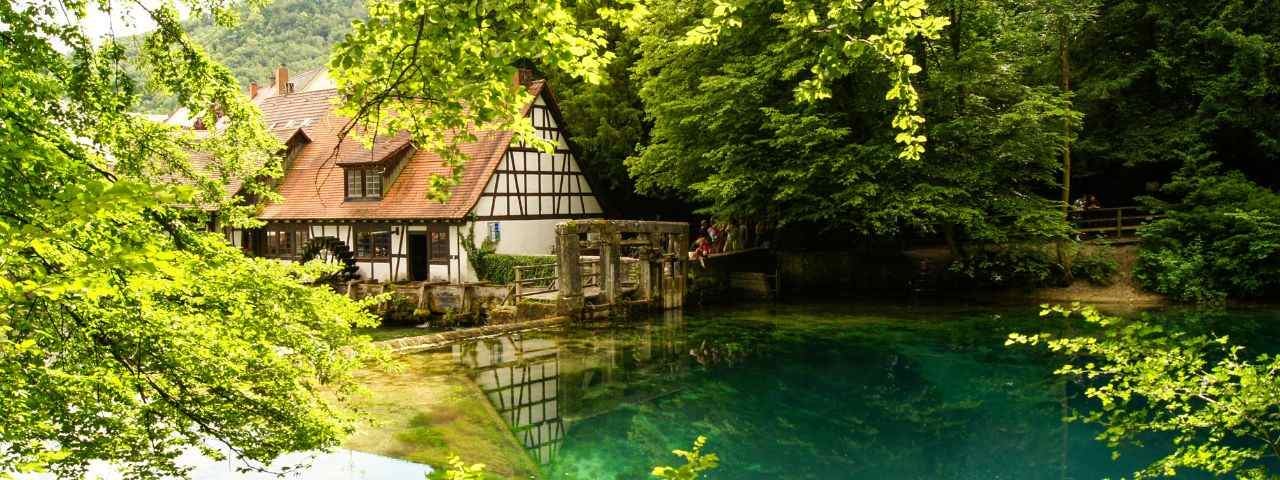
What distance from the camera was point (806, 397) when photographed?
43.4 ft

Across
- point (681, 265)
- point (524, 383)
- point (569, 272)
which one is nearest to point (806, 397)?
point (524, 383)

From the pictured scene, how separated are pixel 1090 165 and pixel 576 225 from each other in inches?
679

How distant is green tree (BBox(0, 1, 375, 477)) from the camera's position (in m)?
4.30

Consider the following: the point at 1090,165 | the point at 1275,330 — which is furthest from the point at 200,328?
the point at 1090,165

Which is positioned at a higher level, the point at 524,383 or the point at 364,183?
the point at 364,183

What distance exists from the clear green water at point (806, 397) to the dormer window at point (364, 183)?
9.22 meters

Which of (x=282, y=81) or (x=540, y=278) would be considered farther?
(x=282, y=81)

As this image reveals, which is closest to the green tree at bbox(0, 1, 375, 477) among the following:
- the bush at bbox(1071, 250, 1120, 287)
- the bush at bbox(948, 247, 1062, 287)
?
the bush at bbox(948, 247, 1062, 287)

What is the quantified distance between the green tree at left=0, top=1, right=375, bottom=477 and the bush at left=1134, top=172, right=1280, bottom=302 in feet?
69.4

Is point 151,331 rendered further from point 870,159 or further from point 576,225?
point 870,159

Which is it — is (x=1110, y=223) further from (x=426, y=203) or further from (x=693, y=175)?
(x=426, y=203)

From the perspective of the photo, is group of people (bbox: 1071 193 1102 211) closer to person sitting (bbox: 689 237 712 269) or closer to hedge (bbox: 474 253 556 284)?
person sitting (bbox: 689 237 712 269)

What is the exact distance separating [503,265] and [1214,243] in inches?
703

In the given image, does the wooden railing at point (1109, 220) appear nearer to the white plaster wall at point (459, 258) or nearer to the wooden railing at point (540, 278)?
the wooden railing at point (540, 278)
